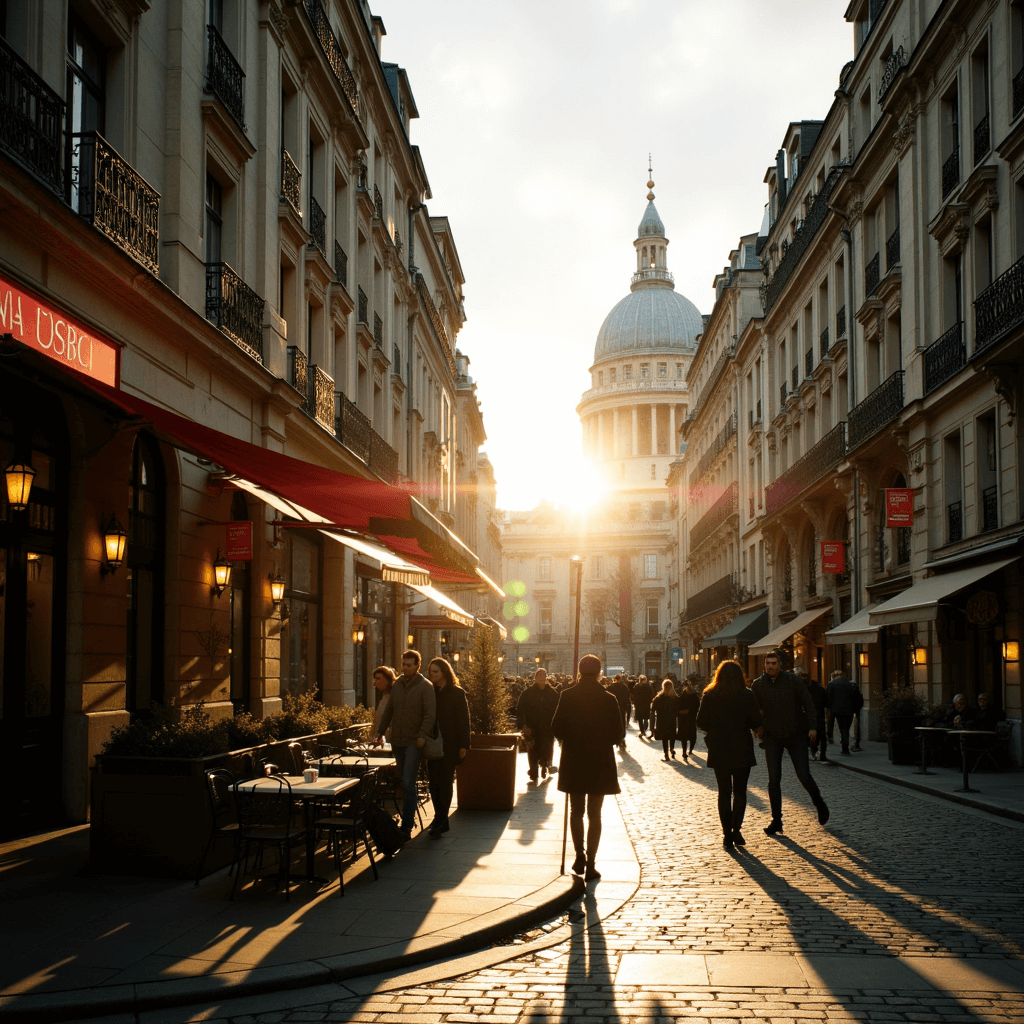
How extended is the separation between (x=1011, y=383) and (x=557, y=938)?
14376mm

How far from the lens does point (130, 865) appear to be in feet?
28.8

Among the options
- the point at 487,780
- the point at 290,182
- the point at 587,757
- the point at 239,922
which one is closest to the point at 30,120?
the point at 239,922

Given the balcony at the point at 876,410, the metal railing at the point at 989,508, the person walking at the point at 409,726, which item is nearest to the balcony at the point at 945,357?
the balcony at the point at 876,410

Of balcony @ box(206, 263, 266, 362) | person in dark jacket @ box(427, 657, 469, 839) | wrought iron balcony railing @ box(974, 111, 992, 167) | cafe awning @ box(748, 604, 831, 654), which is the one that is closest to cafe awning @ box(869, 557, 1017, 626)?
wrought iron balcony railing @ box(974, 111, 992, 167)

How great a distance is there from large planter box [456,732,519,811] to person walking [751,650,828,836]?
9.65ft

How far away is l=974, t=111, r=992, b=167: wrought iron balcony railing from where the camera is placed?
20.5 meters

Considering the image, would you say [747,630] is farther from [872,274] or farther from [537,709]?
[537,709]

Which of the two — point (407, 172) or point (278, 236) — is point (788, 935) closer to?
point (278, 236)

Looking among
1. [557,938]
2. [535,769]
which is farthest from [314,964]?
[535,769]

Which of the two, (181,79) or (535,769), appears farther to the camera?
(535,769)

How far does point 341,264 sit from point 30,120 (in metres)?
13.1

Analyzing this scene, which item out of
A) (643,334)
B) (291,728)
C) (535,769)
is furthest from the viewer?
(643,334)

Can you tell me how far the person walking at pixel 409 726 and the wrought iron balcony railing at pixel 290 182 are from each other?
1052cm

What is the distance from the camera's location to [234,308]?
15.8 meters
